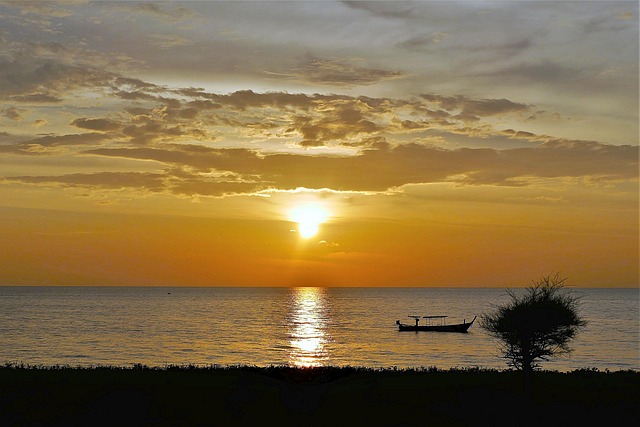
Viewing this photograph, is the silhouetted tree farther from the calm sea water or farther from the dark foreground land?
the calm sea water

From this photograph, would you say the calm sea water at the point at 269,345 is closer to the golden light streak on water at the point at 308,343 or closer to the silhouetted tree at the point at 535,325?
the golden light streak on water at the point at 308,343

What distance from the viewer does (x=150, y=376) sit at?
4194 centimetres

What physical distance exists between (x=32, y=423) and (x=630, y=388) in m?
33.6

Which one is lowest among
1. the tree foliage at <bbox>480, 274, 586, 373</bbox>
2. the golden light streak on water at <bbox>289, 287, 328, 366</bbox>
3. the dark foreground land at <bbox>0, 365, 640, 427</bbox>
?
the golden light streak on water at <bbox>289, 287, 328, 366</bbox>

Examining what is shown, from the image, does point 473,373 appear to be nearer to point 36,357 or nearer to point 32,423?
point 32,423

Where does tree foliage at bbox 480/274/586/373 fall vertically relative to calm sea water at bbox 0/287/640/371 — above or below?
above

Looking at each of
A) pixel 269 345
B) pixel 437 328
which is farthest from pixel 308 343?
pixel 437 328

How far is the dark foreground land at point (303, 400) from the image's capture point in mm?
35062

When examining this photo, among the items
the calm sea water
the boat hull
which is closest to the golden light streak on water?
the calm sea water

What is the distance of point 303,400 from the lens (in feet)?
123

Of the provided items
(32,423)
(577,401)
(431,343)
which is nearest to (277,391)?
(32,423)

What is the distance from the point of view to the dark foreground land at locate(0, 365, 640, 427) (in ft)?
115

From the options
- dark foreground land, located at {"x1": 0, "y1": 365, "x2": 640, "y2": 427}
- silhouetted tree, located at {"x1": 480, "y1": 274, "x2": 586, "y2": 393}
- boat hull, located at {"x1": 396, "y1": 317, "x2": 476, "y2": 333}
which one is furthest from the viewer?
boat hull, located at {"x1": 396, "y1": 317, "x2": 476, "y2": 333}

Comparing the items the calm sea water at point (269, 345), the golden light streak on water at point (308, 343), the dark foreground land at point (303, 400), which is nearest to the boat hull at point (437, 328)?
the calm sea water at point (269, 345)
